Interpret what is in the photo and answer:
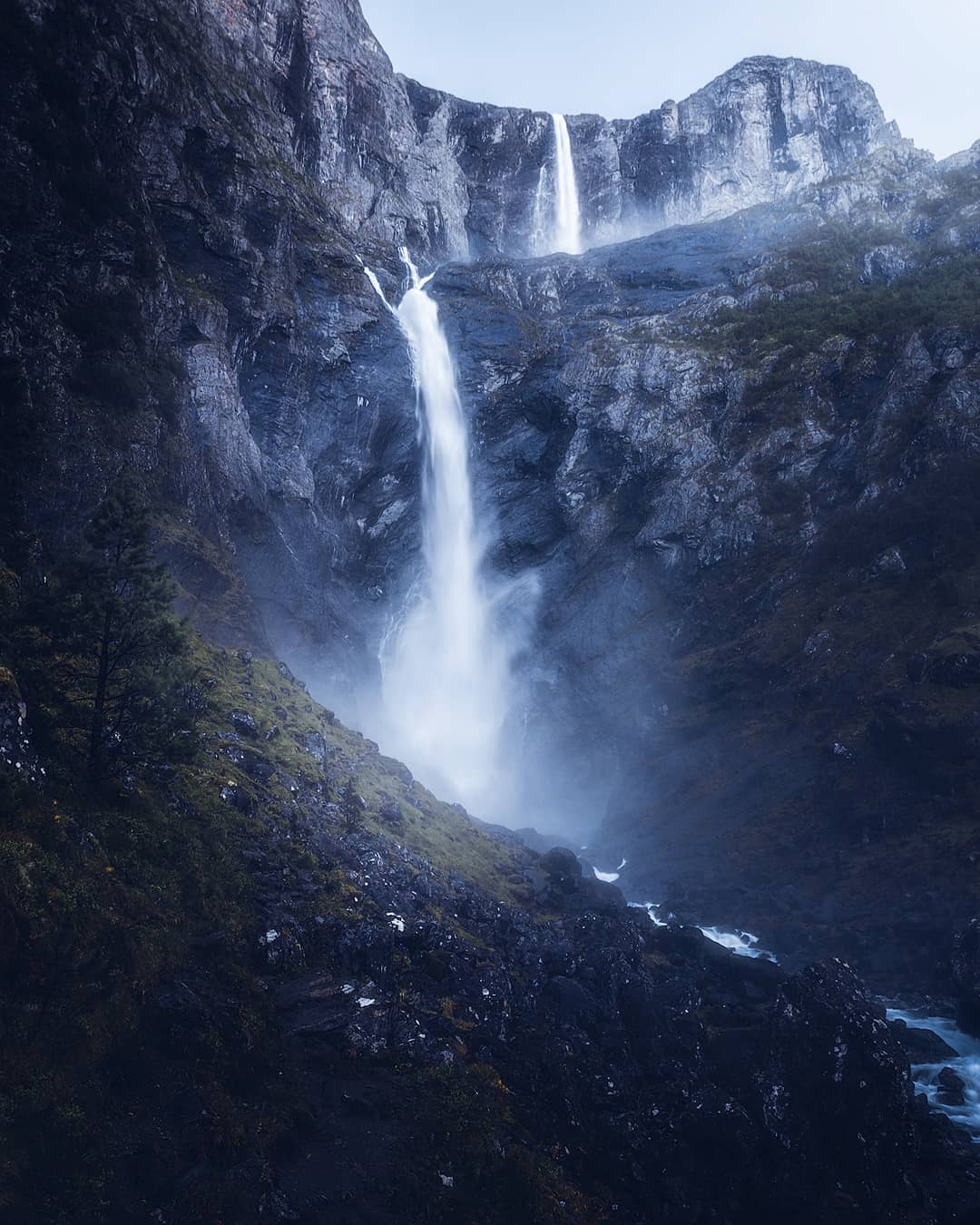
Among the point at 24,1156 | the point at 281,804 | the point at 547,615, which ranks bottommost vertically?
the point at 24,1156

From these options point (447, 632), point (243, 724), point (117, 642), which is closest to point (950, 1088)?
point (243, 724)

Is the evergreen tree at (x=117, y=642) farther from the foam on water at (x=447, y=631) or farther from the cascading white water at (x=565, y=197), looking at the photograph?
the cascading white water at (x=565, y=197)

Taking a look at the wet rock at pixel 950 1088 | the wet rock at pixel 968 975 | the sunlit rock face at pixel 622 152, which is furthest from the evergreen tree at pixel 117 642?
the sunlit rock face at pixel 622 152

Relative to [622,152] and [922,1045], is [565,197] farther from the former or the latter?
[922,1045]

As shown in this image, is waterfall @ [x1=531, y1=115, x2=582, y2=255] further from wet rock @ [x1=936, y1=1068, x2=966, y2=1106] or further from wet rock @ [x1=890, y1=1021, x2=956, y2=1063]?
wet rock @ [x1=936, y1=1068, x2=966, y2=1106]

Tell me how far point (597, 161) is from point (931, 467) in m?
81.3

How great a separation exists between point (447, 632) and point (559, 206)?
6927cm

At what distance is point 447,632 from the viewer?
6975 cm

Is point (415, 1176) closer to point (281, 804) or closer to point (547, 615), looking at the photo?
point (281, 804)

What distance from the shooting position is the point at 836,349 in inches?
2438

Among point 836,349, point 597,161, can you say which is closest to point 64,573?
point 836,349

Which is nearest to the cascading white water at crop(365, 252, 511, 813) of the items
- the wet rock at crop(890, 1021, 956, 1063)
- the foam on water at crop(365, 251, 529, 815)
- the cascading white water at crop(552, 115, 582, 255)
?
the foam on water at crop(365, 251, 529, 815)

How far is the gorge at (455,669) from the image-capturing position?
19891mm

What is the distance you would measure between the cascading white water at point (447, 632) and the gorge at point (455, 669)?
0.35m
